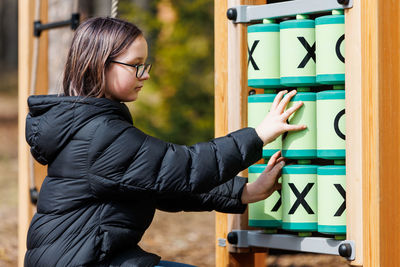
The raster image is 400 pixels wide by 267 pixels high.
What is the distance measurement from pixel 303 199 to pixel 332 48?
0.61 m

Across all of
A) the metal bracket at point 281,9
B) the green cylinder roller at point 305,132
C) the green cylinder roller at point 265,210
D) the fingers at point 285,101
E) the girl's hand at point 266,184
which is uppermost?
the metal bracket at point 281,9

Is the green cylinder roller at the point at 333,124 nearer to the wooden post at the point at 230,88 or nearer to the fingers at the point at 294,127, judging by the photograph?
the fingers at the point at 294,127

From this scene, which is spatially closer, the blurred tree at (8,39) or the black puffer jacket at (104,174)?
the black puffer jacket at (104,174)

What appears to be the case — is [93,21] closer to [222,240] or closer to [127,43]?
[127,43]

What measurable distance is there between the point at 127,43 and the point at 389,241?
127cm

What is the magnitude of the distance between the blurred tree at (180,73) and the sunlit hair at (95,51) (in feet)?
19.2

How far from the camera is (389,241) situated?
2602 mm

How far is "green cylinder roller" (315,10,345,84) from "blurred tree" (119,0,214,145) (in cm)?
597

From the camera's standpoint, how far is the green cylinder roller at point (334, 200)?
8.75ft

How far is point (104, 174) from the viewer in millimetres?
2531

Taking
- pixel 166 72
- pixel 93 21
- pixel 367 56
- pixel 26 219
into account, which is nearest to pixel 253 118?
pixel 367 56

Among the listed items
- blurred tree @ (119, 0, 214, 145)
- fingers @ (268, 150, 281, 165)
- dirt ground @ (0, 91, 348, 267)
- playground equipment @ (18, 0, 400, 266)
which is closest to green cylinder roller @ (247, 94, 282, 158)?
fingers @ (268, 150, 281, 165)

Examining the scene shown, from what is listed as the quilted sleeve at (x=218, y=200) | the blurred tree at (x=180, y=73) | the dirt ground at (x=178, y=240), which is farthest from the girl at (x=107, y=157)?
the blurred tree at (x=180, y=73)

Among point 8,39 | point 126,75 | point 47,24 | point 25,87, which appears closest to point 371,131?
point 126,75
